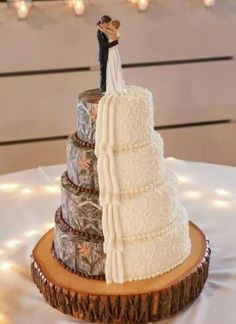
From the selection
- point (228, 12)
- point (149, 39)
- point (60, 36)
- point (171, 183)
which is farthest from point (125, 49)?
point (171, 183)

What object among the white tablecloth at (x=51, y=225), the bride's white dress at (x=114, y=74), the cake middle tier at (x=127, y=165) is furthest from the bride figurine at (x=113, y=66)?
the white tablecloth at (x=51, y=225)

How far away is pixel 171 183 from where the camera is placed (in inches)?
49.1

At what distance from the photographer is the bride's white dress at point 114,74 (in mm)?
1165

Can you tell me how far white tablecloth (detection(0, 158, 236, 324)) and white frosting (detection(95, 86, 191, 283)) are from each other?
12 cm

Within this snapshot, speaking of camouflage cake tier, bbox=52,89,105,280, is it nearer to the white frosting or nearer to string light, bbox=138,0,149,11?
the white frosting

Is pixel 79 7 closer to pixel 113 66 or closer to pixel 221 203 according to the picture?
pixel 221 203

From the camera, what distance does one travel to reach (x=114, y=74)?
117cm

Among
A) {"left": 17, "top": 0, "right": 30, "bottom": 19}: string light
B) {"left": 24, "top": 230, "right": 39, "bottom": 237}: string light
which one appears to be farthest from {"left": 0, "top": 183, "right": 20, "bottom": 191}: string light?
{"left": 17, "top": 0, "right": 30, "bottom": 19}: string light

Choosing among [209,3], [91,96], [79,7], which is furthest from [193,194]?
[209,3]

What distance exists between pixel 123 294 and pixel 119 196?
18 centimetres

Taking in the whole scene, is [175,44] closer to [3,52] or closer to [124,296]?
[3,52]

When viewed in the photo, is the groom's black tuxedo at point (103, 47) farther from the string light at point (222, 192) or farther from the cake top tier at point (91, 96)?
the string light at point (222, 192)

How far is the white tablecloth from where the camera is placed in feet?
3.93

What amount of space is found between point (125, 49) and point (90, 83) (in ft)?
0.64
